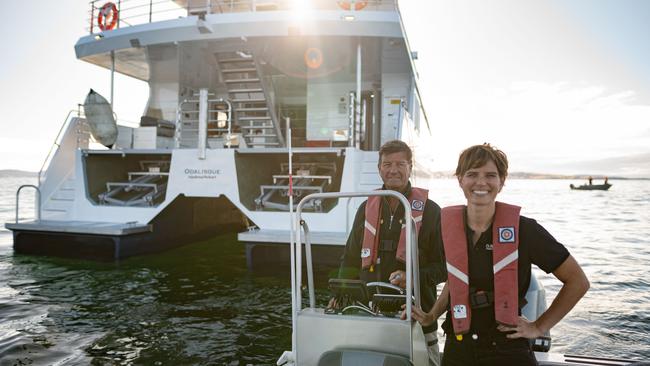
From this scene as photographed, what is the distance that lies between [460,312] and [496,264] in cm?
26

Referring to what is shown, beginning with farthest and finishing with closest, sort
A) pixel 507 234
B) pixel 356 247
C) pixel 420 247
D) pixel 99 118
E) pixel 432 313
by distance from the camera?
1. pixel 99 118
2. pixel 356 247
3. pixel 420 247
4. pixel 432 313
5. pixel 507 234

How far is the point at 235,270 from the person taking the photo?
294 inches

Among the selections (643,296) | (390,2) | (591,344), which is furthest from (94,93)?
(643,296)

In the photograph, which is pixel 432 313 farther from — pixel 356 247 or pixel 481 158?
pixel 356 247

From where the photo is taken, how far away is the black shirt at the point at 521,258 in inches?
68.6

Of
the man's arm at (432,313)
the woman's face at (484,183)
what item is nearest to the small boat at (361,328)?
the man's arm at (432,313)

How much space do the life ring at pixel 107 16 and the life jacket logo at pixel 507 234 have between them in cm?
1017

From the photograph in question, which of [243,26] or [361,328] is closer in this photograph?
[361,328]

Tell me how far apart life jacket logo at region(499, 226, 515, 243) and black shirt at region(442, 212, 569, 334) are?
0.17 feet

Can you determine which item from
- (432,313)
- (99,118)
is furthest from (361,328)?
(99,118)

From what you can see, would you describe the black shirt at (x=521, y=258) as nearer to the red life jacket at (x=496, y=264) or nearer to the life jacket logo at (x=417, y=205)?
the red life jacket at (x=496, y=264)

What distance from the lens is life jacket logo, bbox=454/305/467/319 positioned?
1.85 metres

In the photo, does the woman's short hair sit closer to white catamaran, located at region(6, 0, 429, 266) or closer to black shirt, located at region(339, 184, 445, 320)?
black shirt, located at region(339, 184, 445, 320)

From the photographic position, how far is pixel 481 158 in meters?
1.85
